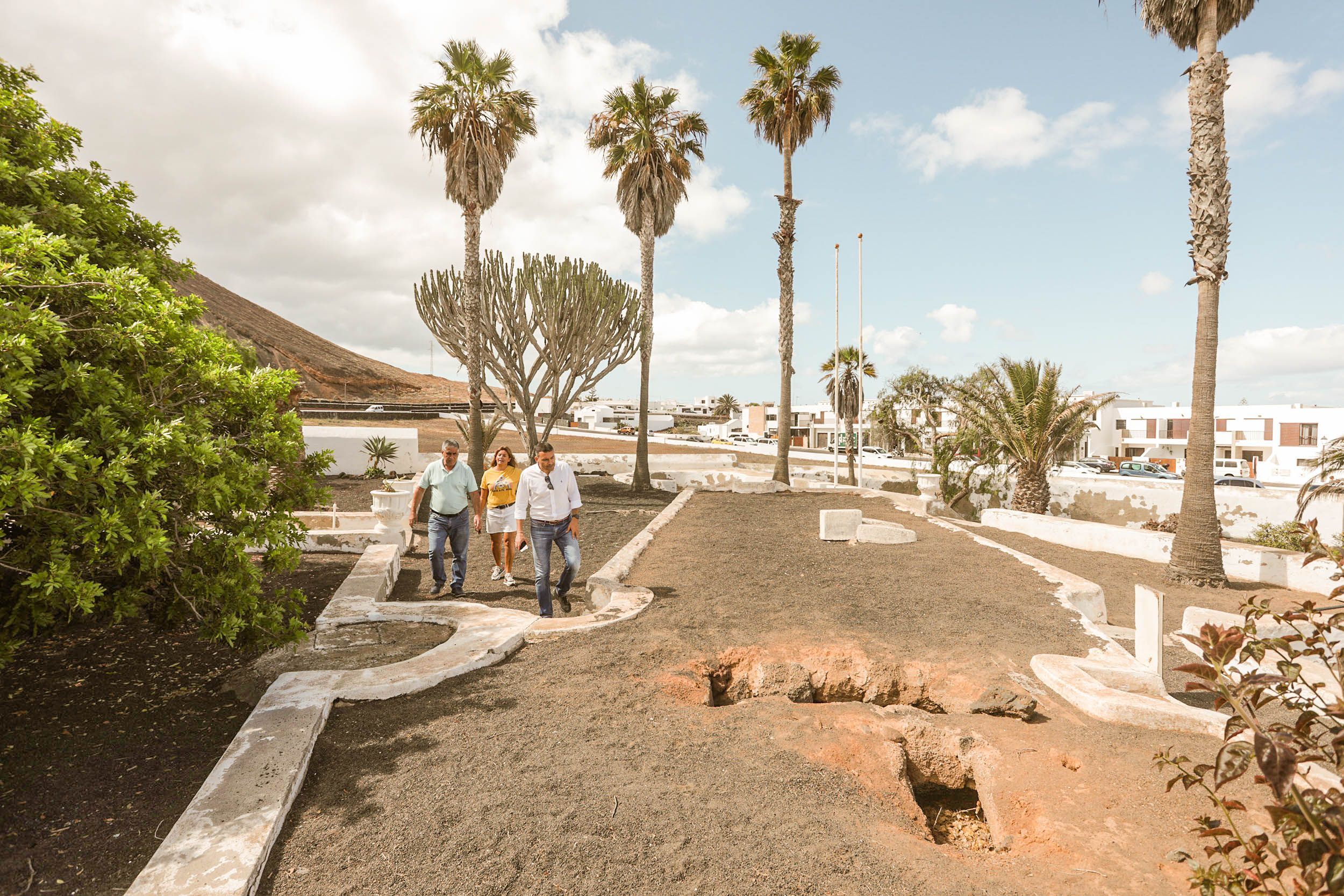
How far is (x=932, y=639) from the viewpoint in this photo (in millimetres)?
5637

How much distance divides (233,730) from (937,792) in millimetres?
4118

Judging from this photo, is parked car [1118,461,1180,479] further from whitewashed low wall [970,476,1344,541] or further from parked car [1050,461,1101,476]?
whitewashed low wall [970,476,1344,541]

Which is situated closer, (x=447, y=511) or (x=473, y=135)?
(x=447, y=511)

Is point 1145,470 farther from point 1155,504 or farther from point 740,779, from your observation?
point 740,779

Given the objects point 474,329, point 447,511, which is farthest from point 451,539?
point 474,329

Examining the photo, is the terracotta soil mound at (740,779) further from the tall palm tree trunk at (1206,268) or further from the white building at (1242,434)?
the white building at (1242,434)

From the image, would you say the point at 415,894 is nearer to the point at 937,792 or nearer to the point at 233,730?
the point at 233,730

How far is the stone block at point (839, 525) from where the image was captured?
1008 centimetres

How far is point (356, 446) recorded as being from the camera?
2022 centimetres

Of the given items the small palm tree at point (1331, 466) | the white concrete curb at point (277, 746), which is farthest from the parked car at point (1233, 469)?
the white concrete curb at point (277, 746)

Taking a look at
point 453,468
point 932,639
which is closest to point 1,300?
point 453,468

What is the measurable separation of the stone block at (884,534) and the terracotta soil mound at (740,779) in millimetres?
3909

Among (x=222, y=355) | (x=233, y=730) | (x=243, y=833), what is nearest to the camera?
(x=243, y=833)

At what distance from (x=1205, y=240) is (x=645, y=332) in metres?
12.3
